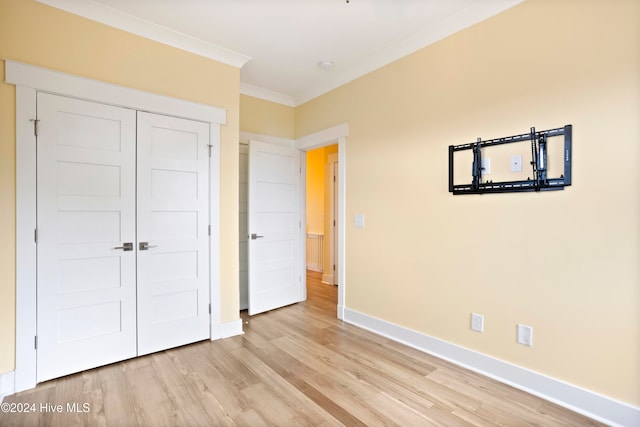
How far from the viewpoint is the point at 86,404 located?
198 centimetres

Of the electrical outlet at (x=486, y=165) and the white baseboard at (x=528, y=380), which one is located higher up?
the electrical outlet at (x=486, y=165)

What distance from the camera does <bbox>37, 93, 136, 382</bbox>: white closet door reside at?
7.22ft

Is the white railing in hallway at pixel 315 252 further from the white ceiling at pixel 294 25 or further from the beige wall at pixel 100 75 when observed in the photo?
the white ceiling at pixel 294 25

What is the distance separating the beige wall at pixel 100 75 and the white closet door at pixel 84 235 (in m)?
0.16

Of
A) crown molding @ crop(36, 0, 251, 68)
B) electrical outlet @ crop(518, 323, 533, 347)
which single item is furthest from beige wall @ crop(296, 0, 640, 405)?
crown molding @ crop(36, 0, 251, 68)

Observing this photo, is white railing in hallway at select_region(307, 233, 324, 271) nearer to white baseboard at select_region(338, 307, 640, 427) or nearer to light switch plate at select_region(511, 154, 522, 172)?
white baseboard at select_region(338, 307, 640, 427)

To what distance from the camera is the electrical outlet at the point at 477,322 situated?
2354mm

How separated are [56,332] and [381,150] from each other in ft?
10.1

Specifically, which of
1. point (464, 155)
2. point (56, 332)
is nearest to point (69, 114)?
point (56, 332)

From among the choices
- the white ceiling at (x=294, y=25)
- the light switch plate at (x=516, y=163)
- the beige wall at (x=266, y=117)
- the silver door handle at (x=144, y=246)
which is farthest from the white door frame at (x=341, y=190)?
the silver door handle at (x=144, y=246)

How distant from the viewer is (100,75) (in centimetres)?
241

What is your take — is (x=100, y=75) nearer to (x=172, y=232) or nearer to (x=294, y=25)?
(x=172, y=232)

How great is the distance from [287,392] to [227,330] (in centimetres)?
116

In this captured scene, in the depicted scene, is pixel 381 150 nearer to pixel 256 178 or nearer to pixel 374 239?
pixel 374 239
